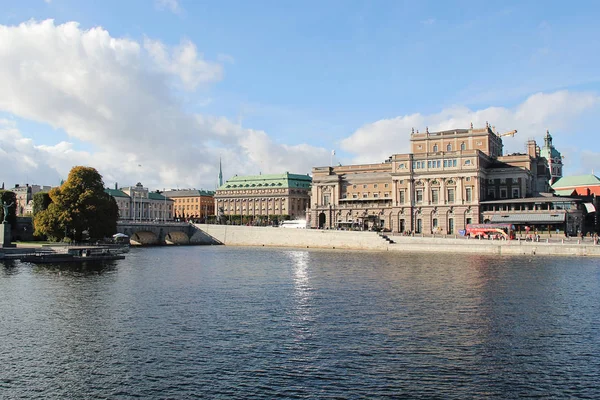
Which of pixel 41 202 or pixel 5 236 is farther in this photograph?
pixel 41 202

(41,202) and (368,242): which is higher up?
(41,202)

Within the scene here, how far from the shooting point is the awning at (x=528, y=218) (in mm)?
120250

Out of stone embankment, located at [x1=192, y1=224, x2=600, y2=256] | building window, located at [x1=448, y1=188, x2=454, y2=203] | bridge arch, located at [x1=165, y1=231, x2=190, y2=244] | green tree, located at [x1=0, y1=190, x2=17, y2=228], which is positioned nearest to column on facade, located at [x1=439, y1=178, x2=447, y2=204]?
building window, located at [x1=448, y1=188, x2=454, y2=203]

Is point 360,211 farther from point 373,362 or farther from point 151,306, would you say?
point 373,362

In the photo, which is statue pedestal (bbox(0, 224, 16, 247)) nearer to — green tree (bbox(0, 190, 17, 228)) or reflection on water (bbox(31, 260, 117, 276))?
reflection on water (bbox(31, 260, 117, 276))

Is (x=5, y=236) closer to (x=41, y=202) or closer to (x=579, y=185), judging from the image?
(x=41, y=202)

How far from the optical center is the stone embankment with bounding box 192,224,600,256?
95.4m

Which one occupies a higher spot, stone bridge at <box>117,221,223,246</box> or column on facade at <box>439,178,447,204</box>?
column on facade at <box>439,178,447,204</box>

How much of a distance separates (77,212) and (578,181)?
500 ft

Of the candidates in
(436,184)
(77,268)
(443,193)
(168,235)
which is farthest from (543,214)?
(168,235)

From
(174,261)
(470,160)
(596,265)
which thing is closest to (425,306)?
(596,265)

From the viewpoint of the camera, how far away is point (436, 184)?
140125 mm

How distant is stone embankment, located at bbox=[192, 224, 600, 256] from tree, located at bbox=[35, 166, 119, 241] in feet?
129

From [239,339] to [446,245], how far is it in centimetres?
7931
